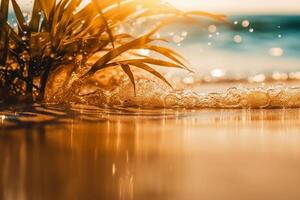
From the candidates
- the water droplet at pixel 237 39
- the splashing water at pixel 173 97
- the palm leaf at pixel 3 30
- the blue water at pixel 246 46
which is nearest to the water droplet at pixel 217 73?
the blue water at pixel 246 46

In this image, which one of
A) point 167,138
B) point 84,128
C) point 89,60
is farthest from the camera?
point 89,60

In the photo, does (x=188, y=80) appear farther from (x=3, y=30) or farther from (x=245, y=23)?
(x=3, y=30)

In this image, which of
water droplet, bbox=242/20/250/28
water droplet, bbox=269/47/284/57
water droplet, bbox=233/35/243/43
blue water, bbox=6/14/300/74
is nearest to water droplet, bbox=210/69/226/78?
blue water, bbox=6/14/300/74

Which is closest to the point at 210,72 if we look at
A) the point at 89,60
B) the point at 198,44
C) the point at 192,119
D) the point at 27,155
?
the point at 198,44

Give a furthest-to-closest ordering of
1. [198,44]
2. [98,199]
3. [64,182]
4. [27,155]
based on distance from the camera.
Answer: [198,44] → [27,155] → [64,182] → [98,199]

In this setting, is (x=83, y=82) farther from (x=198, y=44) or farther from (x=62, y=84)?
(x=198, y=44)

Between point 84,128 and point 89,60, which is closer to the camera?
point 84,128

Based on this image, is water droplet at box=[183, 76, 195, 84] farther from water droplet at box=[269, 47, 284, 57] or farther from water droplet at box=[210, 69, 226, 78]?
water droplet at box=[269, 47, 284, 57]
